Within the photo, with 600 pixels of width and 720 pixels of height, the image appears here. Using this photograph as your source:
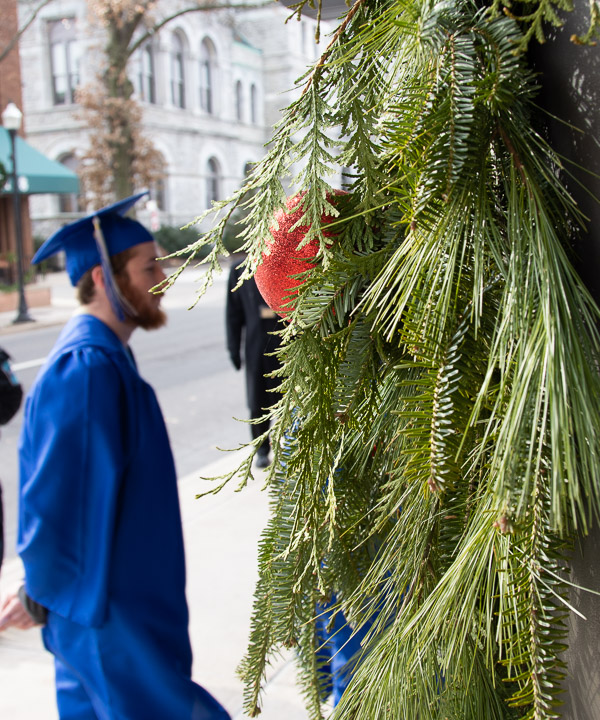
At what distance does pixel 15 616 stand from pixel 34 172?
65.5 ft

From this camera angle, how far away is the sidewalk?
305 centimetres

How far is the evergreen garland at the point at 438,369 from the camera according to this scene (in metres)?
0.57

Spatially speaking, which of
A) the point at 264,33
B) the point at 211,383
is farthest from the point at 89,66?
the point at 211,383

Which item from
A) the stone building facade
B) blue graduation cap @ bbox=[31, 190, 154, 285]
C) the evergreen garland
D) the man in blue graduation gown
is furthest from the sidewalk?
the stone building facade

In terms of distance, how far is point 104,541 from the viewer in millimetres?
2285

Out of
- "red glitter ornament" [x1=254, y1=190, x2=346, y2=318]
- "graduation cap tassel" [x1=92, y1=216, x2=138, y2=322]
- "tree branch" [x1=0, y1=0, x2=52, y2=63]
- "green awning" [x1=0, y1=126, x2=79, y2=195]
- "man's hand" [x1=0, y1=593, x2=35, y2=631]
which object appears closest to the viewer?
"red glitter ornament" [x1=254, y1=190, x2=346, y2=318]

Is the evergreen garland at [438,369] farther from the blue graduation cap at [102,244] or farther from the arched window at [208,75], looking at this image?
the arched window at [208,75]

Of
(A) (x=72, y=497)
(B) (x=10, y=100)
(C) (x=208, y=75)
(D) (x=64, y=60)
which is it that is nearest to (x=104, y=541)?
(A) (x=72, y=497)

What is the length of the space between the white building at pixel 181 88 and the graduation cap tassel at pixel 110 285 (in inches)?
949

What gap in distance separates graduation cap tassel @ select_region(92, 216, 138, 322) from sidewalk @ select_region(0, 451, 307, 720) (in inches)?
41.7

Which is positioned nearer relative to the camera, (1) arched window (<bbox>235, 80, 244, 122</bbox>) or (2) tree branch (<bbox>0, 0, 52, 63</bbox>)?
(2) tree branch (<bbox>0, 0, 52, 63</bbox>)

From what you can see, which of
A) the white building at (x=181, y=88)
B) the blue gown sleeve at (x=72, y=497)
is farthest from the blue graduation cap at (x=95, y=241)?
the white building at (x=181, y=88)

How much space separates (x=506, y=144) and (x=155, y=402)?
2056 mm

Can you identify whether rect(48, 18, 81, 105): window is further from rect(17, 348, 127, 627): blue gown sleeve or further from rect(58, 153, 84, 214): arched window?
rect(17, 348, 127, 627): blue gown sleeve
